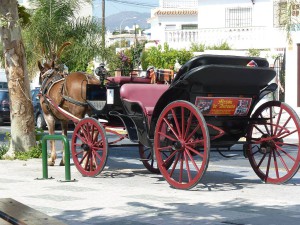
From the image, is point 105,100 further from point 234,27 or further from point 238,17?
point 238,17

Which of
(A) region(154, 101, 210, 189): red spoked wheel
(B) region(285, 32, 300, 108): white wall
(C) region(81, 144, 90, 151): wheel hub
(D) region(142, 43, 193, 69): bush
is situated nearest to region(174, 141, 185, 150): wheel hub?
(A) region(154, 101, 210, 189): red spoked wheel

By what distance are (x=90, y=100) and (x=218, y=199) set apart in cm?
424

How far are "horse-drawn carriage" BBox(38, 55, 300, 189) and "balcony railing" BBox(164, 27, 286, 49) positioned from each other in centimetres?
2875

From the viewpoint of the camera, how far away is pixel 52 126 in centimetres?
1658

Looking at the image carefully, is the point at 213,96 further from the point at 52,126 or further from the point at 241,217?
the point at 52,126

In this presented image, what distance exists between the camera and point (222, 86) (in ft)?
40.1

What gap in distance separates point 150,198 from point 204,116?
177cm

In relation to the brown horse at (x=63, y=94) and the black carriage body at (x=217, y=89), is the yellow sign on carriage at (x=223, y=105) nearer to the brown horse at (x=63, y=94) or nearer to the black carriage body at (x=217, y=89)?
the black carriage body at (x=217, y=89)

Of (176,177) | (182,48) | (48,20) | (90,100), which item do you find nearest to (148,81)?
(90,100)

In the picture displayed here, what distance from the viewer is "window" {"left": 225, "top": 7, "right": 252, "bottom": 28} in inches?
1921

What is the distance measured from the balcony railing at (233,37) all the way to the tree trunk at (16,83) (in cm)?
2512

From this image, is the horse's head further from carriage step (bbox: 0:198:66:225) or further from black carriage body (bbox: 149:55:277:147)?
carriage step (bbox: 0:198:66:225)

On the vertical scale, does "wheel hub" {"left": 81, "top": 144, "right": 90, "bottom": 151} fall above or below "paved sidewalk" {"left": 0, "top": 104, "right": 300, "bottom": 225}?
above

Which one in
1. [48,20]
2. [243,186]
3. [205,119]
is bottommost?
[243,186]
